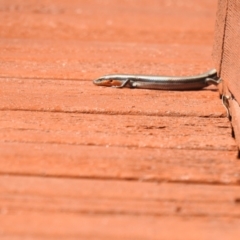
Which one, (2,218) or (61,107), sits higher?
(2,218)

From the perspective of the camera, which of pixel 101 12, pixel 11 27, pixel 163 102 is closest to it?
pixel 163 102

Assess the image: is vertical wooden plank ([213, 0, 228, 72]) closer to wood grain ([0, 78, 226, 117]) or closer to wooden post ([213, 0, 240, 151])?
wooden post ([213, 0, 240, 151])

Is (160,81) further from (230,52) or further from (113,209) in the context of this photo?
(113,209)

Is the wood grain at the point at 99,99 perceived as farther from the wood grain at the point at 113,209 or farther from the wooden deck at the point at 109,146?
the wood grain at the point at 113,209

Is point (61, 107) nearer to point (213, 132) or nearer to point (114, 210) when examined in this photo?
point (213, 132)

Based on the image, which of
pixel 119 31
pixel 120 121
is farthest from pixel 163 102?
pixel 119 31

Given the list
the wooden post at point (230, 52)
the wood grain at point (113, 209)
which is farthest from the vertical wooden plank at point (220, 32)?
the wood grain at point (113, 209)

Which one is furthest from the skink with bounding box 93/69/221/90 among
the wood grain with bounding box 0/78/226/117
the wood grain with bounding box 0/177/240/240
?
the wood grain with bounding box 0/177/240/240
